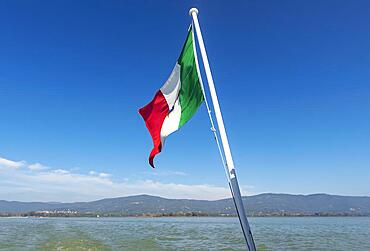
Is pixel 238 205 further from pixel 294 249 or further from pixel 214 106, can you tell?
pixel 294 249

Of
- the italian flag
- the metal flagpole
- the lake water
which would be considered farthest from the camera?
the lake water

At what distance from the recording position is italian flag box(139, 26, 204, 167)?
609 cm

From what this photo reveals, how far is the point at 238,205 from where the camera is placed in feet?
16.3

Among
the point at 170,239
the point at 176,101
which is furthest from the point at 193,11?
the point at 170,239

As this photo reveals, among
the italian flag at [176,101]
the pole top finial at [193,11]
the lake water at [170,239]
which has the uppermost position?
the pole top finial at [193,11]

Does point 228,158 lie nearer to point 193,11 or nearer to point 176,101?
point 176,101

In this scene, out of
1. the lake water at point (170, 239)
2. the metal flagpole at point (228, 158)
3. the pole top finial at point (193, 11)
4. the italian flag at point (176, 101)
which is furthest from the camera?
the lake water at point (170, 239)

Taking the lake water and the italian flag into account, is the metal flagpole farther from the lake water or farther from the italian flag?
the lake water

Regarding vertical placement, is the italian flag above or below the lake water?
above

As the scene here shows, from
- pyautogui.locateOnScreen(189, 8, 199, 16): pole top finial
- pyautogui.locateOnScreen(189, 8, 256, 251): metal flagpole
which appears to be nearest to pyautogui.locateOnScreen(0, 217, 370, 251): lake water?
pyautogui.locateOnScreen(189, 8, 256, 251): metal flagpole

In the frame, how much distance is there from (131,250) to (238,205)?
17.2 meters

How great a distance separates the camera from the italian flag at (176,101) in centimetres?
609

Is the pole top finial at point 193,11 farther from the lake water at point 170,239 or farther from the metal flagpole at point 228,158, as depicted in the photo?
the lake water at point 170,239

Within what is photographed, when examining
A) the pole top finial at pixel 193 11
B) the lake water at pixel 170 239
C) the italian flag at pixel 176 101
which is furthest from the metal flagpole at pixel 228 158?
the lake water at pixel 170 239
